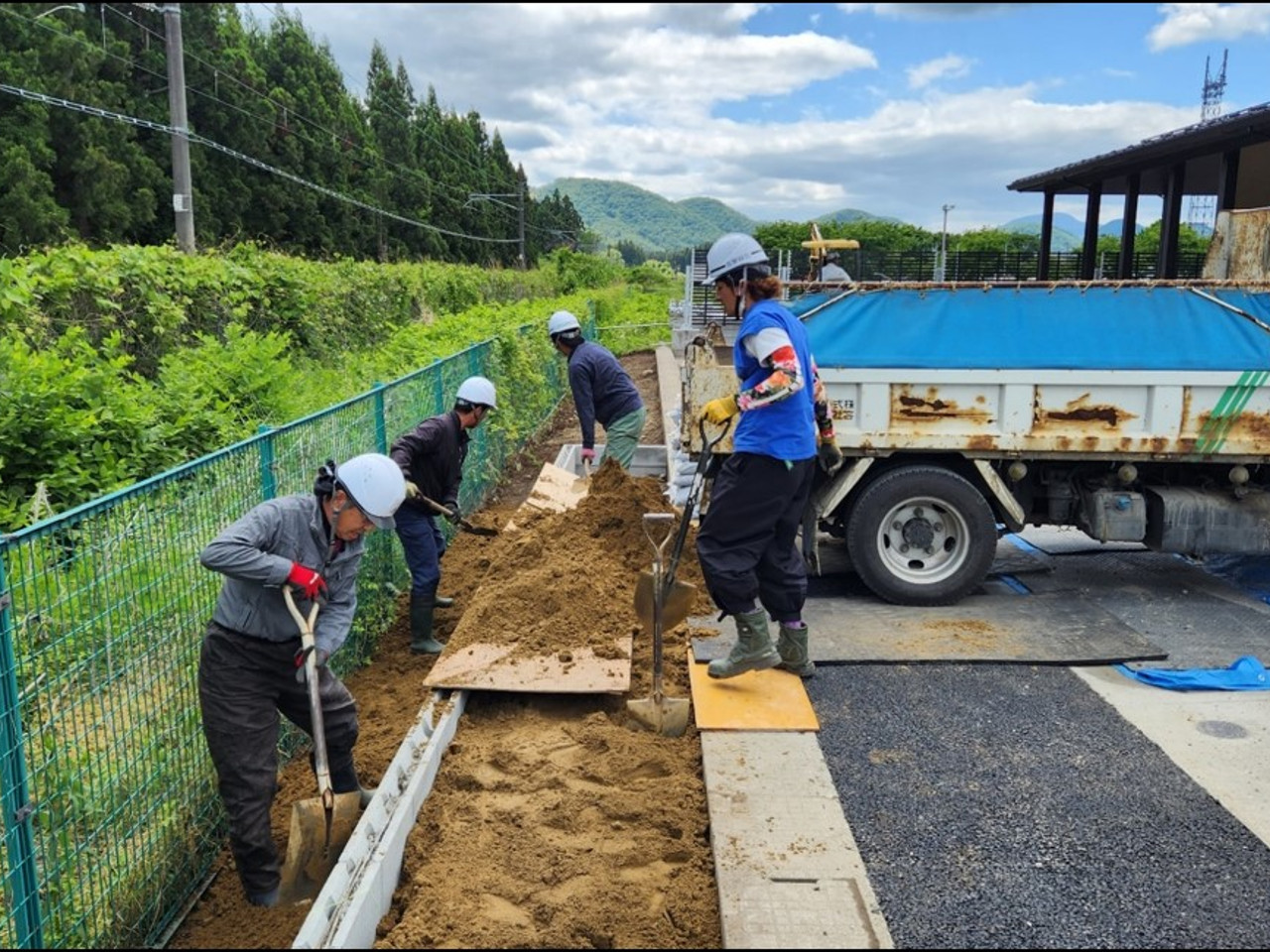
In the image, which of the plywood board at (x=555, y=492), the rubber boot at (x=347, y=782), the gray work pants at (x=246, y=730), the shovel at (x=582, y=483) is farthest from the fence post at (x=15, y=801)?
the shovel at (x=582, y=483)

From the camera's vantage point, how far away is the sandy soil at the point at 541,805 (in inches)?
128

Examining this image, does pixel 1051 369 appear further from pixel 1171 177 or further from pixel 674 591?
pixel 1171 177

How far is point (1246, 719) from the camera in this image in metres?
4.73

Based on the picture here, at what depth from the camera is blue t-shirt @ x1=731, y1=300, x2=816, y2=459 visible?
4.72 metres

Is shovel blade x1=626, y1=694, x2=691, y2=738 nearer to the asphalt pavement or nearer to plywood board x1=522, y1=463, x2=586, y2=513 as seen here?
the asphalt pavement

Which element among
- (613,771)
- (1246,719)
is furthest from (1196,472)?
(613,771)

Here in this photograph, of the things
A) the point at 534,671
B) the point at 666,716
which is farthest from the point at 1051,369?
the point at 534,671

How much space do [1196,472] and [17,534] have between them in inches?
262

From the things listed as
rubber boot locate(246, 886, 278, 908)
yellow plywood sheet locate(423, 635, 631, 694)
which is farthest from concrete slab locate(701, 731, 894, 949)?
rubber boot locate(246, 886, 278, 908)

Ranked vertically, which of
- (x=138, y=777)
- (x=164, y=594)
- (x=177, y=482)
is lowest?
(x=138, y=777)

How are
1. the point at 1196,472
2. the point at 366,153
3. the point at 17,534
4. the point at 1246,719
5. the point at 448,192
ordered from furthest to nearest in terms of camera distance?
the point at 448,192 → the point at 366,153 → the point at 1196,472 → the point at 1246,719 → the point at 17,534

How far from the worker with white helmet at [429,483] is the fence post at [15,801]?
118 inches

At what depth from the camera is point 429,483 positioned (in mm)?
5934

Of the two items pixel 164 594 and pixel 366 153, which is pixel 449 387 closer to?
pixel 164 594
